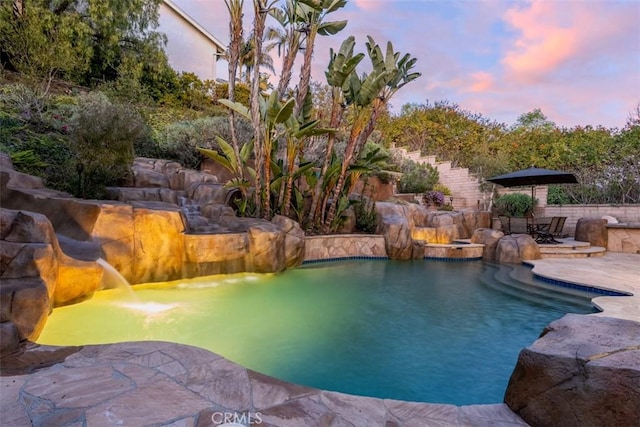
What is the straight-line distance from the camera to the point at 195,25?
69.2 feet

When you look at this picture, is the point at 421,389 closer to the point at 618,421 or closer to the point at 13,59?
the point at 618,421

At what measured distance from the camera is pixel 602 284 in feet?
19.5

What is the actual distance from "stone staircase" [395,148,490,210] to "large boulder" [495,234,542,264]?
246 inches

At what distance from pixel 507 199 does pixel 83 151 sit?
46.1 feet

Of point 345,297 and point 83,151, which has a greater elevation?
point 83,151

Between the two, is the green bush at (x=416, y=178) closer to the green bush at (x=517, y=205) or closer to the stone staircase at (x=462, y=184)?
the stone staircase at (x=462, y=184)

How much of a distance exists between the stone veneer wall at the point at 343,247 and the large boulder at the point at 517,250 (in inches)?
124

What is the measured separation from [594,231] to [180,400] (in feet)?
42.1

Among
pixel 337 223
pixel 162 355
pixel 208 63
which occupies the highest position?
pixel 208 63

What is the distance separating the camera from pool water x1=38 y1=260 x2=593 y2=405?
324 cm

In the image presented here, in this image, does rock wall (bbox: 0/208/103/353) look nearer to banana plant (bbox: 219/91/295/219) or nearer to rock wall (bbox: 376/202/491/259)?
banana plant (bbox: 219/91/295/219)

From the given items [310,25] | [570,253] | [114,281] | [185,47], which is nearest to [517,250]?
[570,253]

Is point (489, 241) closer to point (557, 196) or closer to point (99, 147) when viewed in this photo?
point (557, 196)

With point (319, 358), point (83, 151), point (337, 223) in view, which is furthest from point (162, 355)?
point (337, 223)
